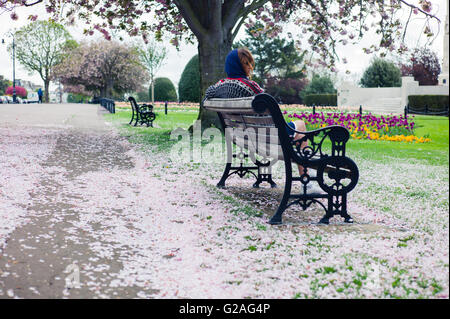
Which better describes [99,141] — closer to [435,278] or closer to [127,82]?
[435,278]

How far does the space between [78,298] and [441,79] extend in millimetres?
45979

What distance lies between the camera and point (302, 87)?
5572cm

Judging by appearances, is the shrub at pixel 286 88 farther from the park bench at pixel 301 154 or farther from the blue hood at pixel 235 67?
the park bench at pixel 301 154

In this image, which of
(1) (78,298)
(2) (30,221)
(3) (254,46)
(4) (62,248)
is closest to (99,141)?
(2) (30,221)

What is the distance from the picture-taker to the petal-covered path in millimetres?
2842

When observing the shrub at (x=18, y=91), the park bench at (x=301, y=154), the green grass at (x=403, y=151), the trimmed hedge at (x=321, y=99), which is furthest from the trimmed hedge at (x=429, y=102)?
the shrub at (x=18, y=91)

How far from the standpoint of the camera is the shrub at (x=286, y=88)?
5400 centimetres

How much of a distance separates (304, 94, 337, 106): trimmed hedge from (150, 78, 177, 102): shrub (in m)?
14.3

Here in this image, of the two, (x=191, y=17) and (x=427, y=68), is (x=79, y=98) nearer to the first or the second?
(x=427, y=68)

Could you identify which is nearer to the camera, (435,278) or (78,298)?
(78,298)

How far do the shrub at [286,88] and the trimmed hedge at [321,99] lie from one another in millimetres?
4659

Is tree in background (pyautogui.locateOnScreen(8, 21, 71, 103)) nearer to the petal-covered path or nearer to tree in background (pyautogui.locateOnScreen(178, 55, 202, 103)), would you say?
tree in background (pyautogui.locateOnScreen(178, 55, 202, 103))

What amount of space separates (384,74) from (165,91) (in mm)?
24204

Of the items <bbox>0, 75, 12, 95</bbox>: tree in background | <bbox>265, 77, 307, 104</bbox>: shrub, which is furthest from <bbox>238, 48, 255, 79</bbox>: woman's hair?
<bbox>0, 75, 12, 95</bbox>: tree in background
